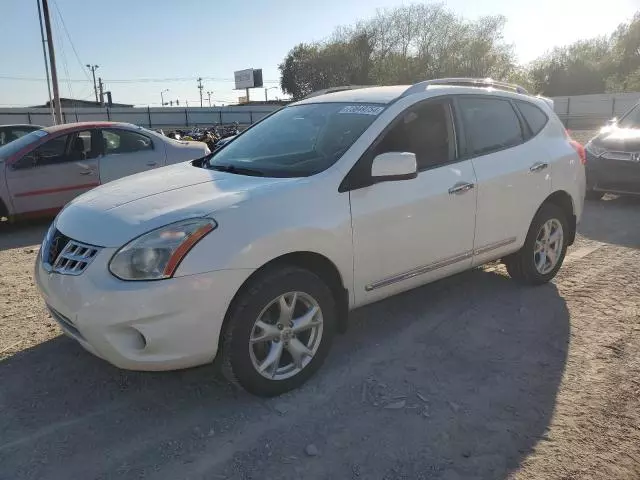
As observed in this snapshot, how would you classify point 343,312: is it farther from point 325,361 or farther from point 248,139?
point 248,139

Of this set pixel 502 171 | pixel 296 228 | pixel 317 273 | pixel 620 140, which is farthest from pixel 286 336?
pixel 620 140

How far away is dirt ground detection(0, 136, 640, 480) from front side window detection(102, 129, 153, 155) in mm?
4481

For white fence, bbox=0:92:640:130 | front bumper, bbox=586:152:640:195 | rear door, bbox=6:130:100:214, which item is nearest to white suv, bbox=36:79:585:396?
front bumper, bbox=586:152:640:195

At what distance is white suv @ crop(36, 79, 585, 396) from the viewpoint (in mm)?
2771

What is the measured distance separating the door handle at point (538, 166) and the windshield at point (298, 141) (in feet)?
5.19

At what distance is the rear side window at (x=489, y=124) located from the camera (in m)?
4.18

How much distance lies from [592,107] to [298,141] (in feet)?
147

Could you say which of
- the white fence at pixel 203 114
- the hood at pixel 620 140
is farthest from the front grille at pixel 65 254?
the white fence at pixel 203 114

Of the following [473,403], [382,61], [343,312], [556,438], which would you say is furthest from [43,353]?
[382,61]

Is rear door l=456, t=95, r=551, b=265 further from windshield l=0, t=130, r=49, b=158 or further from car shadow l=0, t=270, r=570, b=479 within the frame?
windshield l=0, t=130, r=49, b=158

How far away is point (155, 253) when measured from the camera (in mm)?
2752

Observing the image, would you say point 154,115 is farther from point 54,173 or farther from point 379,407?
point 379,407

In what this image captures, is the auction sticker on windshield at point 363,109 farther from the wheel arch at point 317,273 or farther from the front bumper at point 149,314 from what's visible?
the front bumper at point 149,314

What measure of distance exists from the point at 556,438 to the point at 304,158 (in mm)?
2206
